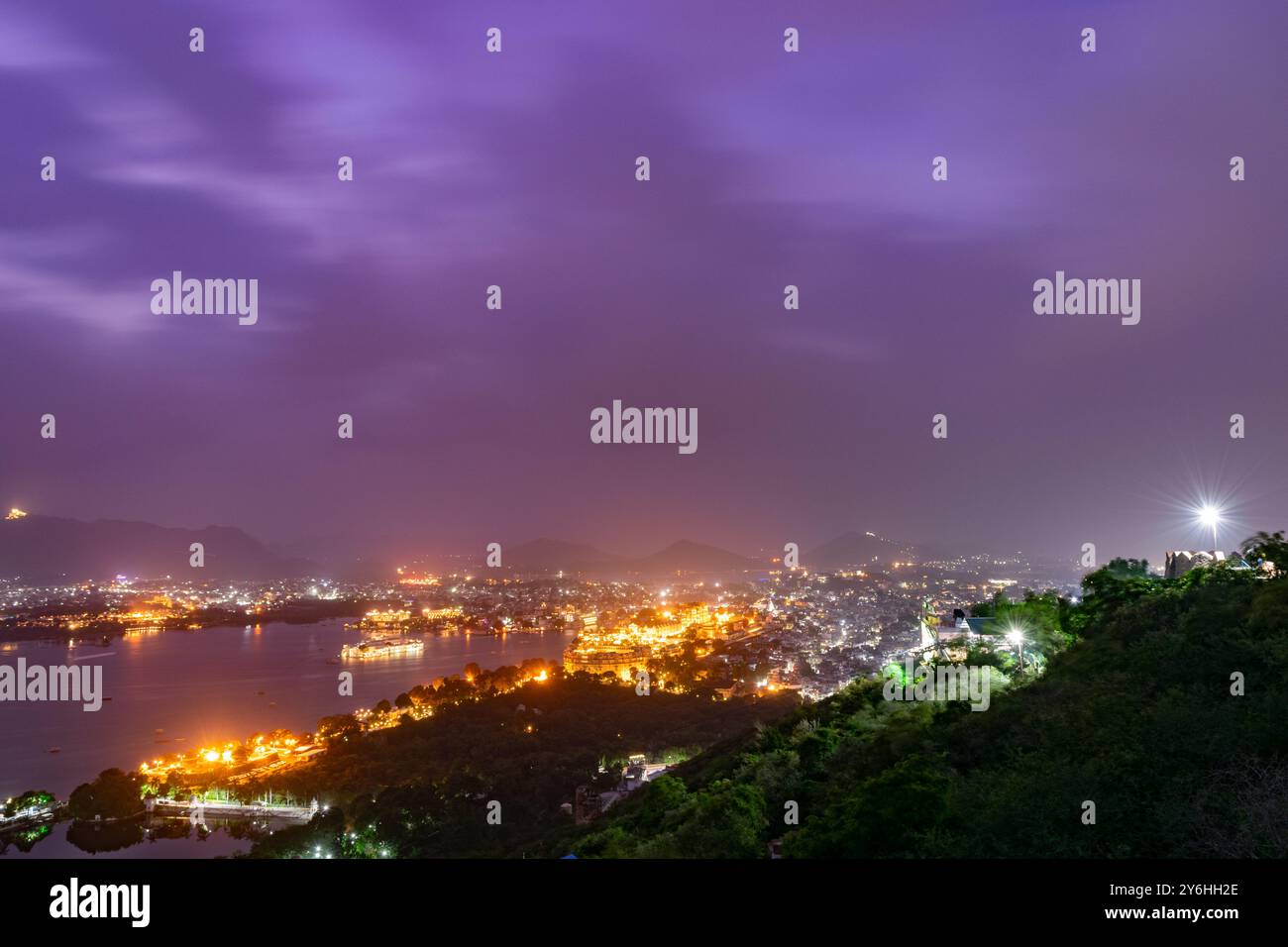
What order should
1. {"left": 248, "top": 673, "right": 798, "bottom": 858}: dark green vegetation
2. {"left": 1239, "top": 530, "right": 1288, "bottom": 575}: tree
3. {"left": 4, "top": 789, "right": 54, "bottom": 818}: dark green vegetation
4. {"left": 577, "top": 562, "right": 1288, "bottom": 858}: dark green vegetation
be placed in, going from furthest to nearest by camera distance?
{"left": 4, "top": 789, "right": 54, "bottom": 818}: dark green vegetation, {"left": 248, "top": 673, "right": 798, "bottom": 858}: dark green vegetation, {"left": 1239, "top": 530, "right": 1288, "bottom": 575}: tree, {"left": 577, "top": 562, "right": 1288, "bottom": 858}: dark green vegetation

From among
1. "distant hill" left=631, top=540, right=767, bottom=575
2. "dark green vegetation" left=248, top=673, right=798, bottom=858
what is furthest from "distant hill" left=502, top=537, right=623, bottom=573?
"dark green vegetation" left=248, top=673, right=798, bottom=858

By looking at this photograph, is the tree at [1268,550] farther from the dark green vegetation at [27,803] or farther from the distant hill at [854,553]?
the distant hill at [854,553]

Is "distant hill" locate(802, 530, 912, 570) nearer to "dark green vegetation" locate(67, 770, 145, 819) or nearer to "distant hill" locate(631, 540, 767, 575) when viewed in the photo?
"distant hill" locate(631, 540, 767, 575)

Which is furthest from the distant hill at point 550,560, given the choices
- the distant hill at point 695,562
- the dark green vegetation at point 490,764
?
the dark green vegetation at point 490,764

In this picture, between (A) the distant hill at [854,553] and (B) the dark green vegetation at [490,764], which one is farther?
(A) the distant hill at [854,553]

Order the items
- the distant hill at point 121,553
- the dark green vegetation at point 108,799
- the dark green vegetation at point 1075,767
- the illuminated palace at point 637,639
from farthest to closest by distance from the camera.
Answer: the distant hill at point 121,553, the illuminated palace at point 637,639, the dark green vegetation at point 108,799, the dark green vegetation at point 1075,767
